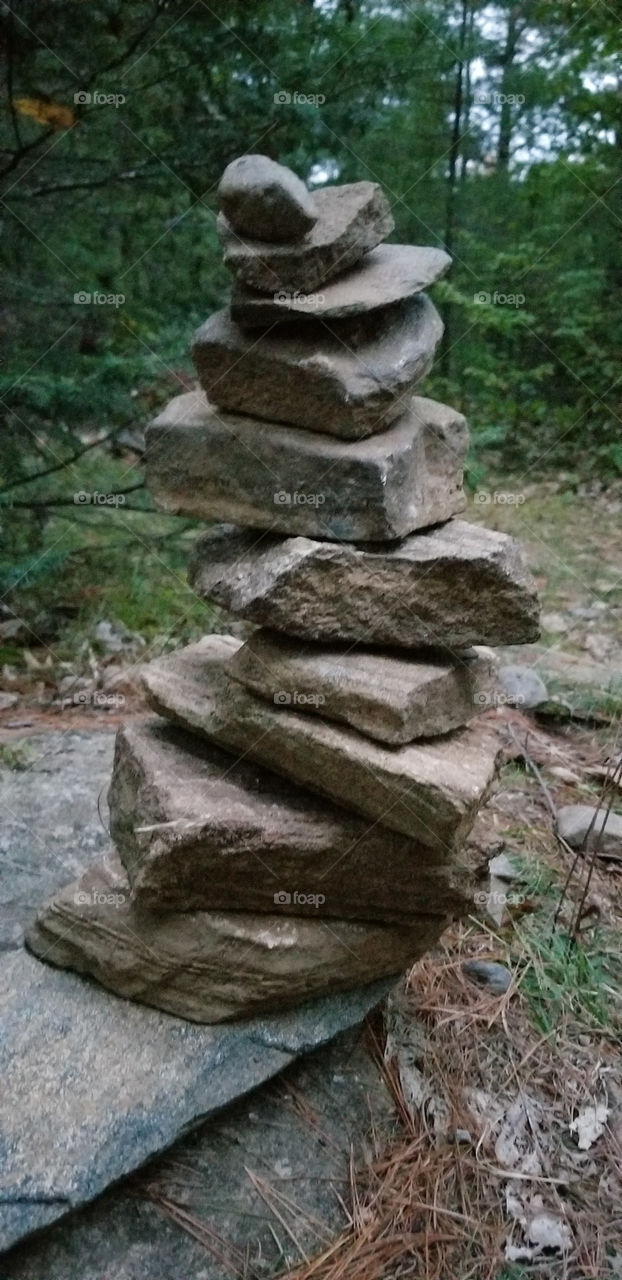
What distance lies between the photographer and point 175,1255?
2203 mm

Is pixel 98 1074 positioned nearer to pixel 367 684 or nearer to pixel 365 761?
pixel 365 761

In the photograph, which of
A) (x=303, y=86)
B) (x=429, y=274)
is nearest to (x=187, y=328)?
(x=303, y=86)

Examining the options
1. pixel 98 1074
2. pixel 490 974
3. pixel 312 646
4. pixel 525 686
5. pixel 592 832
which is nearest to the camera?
pixel 98 1074

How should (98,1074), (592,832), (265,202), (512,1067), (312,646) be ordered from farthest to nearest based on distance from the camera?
(592,832), (512,1067), (312,646), (98,1074), (265,202)

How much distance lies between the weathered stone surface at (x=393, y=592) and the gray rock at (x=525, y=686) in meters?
2.25

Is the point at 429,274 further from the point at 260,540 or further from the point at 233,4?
Result: the point at 233,4

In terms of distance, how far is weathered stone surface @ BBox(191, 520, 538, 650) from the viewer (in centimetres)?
229

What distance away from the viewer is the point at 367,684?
7.47ft

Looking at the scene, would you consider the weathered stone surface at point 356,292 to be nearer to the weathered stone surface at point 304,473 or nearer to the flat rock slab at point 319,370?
the flat rock slab at point 319,370

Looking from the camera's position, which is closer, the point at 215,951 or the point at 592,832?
the point at 215,951

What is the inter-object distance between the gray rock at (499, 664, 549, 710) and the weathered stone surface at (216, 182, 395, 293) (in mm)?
2618

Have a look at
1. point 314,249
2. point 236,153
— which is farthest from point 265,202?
point 236,153

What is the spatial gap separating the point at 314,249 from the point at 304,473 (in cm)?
48

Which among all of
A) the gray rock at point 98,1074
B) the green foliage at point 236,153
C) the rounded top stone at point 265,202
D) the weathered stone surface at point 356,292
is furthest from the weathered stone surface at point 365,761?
the green foliage at point 236,153
